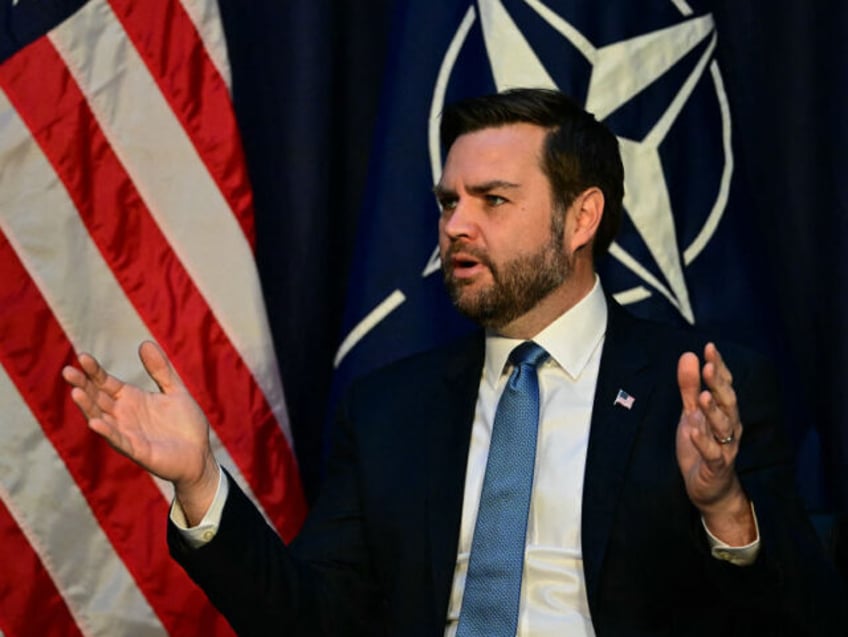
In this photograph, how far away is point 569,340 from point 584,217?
0.27 metres

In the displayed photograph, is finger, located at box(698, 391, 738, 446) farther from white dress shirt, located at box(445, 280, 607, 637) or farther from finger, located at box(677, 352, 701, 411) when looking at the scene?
white dress shirt, located at box(445, 280, 607, 637)

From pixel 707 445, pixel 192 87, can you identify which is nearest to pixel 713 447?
pixel 707 445

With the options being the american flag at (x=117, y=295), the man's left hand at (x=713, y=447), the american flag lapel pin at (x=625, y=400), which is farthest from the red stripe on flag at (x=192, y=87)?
the man's left hand at (x=713, y=447)

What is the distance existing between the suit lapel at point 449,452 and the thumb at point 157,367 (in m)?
0.53

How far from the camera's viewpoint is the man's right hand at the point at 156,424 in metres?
1.99

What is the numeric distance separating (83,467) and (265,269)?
0.73 metres

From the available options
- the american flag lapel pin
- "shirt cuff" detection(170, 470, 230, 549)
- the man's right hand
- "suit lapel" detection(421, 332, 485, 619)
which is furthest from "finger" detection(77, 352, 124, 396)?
the american flag lapel pin

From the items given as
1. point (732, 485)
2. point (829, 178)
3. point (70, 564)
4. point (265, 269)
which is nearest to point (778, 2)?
point (829, 178)

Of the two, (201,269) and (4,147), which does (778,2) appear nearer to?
(201,269)

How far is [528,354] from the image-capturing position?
250 cm

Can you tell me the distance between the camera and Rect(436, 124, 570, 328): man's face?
8.25 ft

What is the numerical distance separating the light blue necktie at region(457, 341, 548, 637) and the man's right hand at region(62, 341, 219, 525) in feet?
1.51

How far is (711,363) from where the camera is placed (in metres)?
1.84

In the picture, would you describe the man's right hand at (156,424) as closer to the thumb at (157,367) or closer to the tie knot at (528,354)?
the thumb at (157,367)
